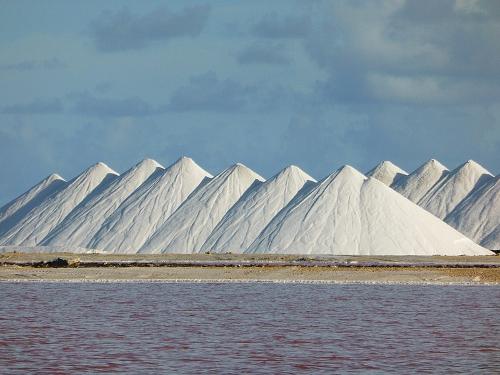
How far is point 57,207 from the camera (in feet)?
322

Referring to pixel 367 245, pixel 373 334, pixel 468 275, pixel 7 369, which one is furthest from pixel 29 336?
pixel 367 245

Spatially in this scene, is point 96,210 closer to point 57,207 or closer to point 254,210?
point 57,207

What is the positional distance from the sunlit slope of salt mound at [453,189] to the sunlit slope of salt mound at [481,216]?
58.0 inches

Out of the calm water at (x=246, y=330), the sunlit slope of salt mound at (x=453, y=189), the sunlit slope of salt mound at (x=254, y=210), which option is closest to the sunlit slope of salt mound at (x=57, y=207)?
the sunlit slope of salt mound at (x=254, y=210)

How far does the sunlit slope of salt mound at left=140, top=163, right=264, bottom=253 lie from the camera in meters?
85.9

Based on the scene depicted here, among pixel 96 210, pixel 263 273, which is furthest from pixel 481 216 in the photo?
pixel 263 273

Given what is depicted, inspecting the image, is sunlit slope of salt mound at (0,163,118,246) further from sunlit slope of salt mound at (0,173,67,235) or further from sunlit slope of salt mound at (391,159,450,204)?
sunlit slope of salt mound at (391,159,450,204)

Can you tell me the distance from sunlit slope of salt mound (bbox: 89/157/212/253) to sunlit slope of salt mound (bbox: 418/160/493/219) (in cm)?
2444

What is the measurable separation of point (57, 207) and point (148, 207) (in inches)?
392

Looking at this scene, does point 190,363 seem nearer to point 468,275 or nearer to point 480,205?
point 468,275

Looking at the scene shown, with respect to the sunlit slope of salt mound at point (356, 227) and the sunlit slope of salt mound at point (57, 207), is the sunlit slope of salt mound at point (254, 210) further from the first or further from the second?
the sunlit slope of salt mound at point (57, 207)

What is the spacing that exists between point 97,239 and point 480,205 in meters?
39.3

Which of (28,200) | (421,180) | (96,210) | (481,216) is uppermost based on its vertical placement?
(421,180)

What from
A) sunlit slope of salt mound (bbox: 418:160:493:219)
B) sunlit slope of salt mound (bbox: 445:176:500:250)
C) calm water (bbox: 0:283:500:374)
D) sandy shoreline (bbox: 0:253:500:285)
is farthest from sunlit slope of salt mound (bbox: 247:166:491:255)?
calm water (bbox: 0:283:500:374)
